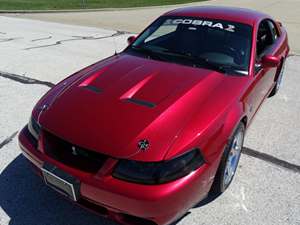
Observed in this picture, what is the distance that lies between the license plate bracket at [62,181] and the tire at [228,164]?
1.16 meters

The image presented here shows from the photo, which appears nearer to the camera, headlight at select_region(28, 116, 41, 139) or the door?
headlight at select_region(28, 116, 41, 139)

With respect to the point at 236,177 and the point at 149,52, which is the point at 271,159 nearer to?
the point at 236,177

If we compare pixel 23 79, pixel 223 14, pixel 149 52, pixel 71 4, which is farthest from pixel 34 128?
pixel 71 4

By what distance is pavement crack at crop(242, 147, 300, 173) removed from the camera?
147 inches

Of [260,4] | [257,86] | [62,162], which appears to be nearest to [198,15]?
[257,86]

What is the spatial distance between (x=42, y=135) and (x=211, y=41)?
6.85 ft

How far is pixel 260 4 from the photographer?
18.3 metres

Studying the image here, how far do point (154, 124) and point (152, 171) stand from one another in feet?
1.34

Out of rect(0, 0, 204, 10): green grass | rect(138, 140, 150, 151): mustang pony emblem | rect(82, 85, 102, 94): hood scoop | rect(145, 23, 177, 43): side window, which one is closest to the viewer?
rect(138, 140, 150, 151): mustang pony emblem

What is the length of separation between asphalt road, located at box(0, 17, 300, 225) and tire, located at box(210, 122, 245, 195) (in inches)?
5.2

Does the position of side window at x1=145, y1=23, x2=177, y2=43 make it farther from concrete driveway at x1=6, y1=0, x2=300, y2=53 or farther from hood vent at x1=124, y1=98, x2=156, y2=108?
concrete driveway at x1=6, y1=0, x2=300, y2=53

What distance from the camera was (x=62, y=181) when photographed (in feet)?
8.64

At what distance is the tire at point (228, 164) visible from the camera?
2.96 m

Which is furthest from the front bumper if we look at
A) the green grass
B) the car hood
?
the green grass
